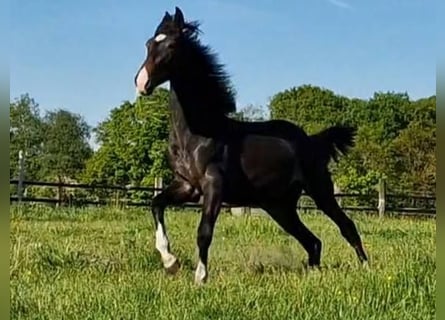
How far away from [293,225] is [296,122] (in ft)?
44.7

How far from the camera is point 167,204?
5016 millimetres

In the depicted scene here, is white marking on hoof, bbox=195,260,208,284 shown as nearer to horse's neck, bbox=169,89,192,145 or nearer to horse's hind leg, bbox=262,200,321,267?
horse's neck, bbox=169,89,192,145

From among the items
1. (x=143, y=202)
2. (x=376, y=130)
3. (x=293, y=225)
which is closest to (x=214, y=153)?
(x=293, y=225)

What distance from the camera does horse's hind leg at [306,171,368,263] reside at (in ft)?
17.8

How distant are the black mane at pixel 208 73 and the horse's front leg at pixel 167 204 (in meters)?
0.59

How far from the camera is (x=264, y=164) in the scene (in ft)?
16.4

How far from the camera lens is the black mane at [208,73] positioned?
4.99 metres

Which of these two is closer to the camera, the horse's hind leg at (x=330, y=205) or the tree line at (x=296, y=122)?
the horse's hind leg at (x=330, y=205)

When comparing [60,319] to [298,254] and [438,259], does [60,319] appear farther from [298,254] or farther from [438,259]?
[298,254]

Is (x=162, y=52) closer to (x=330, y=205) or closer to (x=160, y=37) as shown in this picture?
(x=160, y=37)

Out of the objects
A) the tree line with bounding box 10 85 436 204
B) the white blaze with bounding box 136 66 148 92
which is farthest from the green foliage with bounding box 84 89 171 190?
the white blaze with bounding box 136 66 148 92

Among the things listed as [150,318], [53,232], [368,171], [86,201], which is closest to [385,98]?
[368,171]

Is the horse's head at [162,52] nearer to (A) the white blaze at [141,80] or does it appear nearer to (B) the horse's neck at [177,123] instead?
(A) the white blaze at [141,80]

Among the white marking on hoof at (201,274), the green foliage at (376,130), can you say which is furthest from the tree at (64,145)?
the white marking on hoof at (201,274)
